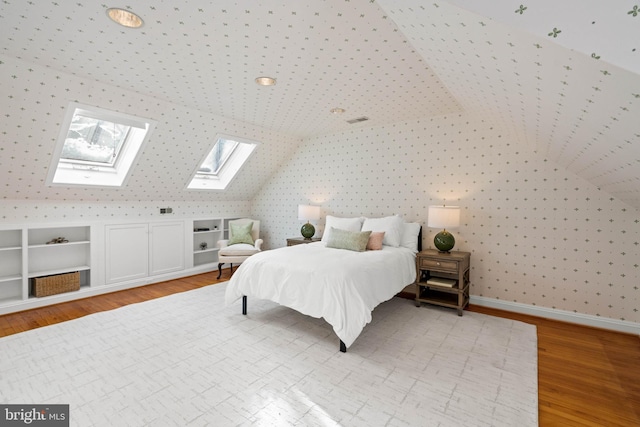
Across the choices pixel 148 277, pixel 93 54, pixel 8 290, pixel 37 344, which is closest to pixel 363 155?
pixel 93 54

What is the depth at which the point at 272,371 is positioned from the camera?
2217 mm

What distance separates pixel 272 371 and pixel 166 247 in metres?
3.31

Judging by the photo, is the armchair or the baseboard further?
the armchair

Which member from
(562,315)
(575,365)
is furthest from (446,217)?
(575,365)

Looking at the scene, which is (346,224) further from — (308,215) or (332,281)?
(332,281)

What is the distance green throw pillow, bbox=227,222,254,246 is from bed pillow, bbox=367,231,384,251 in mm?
2283

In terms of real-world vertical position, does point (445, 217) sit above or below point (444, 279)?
above

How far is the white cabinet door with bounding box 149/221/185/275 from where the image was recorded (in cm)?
458

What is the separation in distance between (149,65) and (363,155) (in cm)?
295

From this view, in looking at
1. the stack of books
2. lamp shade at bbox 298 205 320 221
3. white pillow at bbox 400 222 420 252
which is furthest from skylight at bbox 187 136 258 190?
the stack of books

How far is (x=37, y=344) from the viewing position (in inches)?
102

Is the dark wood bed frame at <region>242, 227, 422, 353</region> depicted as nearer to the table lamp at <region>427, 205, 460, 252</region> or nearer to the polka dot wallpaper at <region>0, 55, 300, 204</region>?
the table lamp at <region>427, 205, 460, 252</region>

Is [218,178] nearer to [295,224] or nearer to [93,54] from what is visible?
[295,224]

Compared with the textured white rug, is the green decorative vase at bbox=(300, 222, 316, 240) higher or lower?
higher
